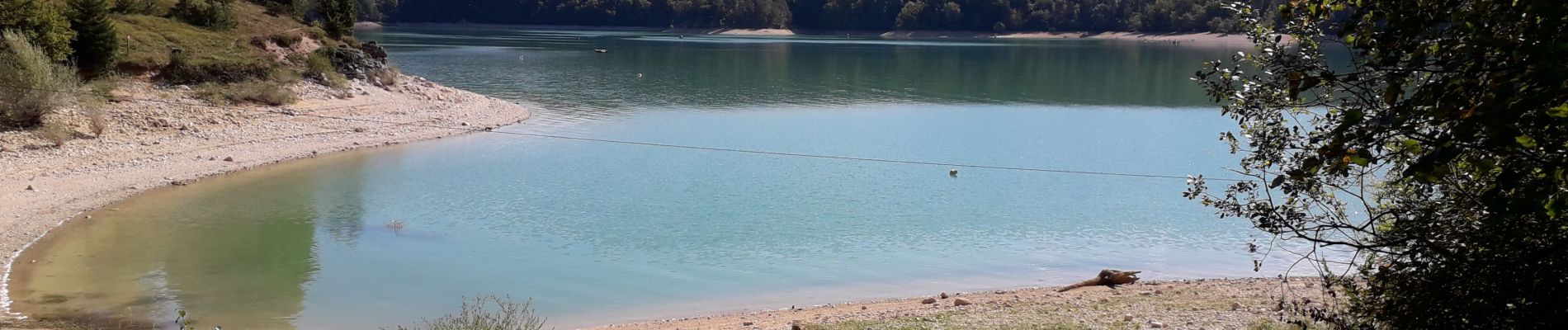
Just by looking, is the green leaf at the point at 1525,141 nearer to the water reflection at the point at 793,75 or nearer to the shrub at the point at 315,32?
the water reflection at the point at 793,75

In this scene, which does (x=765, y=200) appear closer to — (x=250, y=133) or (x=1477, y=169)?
(x=250, y=133)

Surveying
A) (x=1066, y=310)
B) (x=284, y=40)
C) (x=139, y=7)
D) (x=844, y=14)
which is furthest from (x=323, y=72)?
(x=844, y=14)

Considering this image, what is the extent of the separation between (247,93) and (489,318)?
1908 centimetres

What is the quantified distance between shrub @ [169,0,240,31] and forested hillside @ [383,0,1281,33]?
79.2 m

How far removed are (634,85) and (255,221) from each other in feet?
91.4

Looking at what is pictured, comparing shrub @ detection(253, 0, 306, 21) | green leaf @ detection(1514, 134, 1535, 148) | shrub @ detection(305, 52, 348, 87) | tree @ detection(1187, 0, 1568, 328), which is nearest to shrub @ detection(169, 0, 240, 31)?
shrub @ detection(305, 52, 348, 87)

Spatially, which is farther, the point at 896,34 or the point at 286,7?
the point at 896,34

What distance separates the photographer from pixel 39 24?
71.9ft

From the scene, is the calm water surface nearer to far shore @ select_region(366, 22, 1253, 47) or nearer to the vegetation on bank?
the vegetation on bank

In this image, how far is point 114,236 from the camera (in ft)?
46.3

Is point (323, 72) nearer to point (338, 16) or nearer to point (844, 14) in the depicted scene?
point (338, 16)

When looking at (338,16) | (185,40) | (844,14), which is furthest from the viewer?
(844,14)

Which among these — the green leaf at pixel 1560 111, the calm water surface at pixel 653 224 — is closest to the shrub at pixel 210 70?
the calm water surface at pixel 653 224

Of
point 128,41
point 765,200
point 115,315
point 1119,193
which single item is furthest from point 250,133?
point 1119,193
